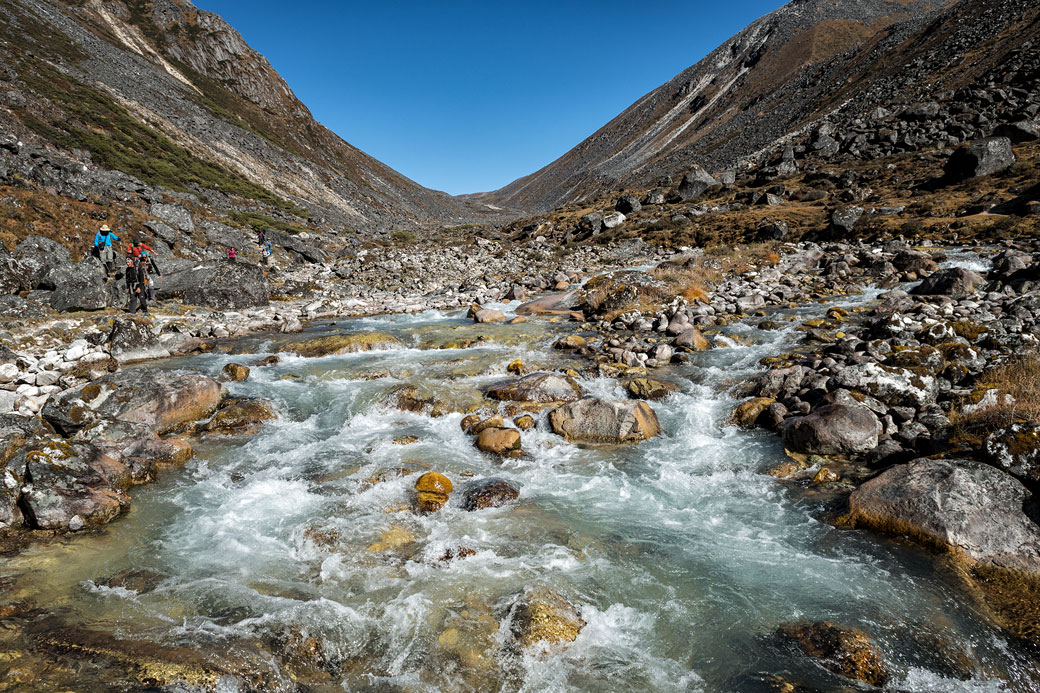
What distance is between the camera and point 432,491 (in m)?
7.56

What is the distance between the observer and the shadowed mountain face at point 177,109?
5094 cm

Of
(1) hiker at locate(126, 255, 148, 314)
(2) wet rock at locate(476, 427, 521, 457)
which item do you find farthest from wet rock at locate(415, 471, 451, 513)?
(1) hiker at locate(126, 255, 148, 314)

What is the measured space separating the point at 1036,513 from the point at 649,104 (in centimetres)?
18505

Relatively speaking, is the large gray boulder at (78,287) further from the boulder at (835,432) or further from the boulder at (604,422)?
the boulder at (835,432)

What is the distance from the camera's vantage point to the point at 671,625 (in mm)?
5023

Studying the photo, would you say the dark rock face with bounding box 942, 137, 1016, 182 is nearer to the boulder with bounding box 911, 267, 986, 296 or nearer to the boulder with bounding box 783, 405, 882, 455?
the boulder with bounding box 911, 267, 986, 296

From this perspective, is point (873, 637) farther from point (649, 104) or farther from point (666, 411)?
point (649, 104)

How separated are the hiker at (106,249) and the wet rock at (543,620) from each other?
23.6 meters

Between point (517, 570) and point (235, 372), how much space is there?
1068cm

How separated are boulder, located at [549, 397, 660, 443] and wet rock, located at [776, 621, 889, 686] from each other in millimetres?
4762

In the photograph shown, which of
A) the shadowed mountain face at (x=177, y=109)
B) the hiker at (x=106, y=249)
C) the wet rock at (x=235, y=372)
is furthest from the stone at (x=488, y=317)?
the shadowed mountain face at (x=177, y=109)

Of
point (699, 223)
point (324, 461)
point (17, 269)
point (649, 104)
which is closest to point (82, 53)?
point (17, 269)

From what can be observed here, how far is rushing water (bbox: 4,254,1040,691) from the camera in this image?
446 centimetres

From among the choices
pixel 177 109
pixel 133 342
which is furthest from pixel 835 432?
pixel 177 109
